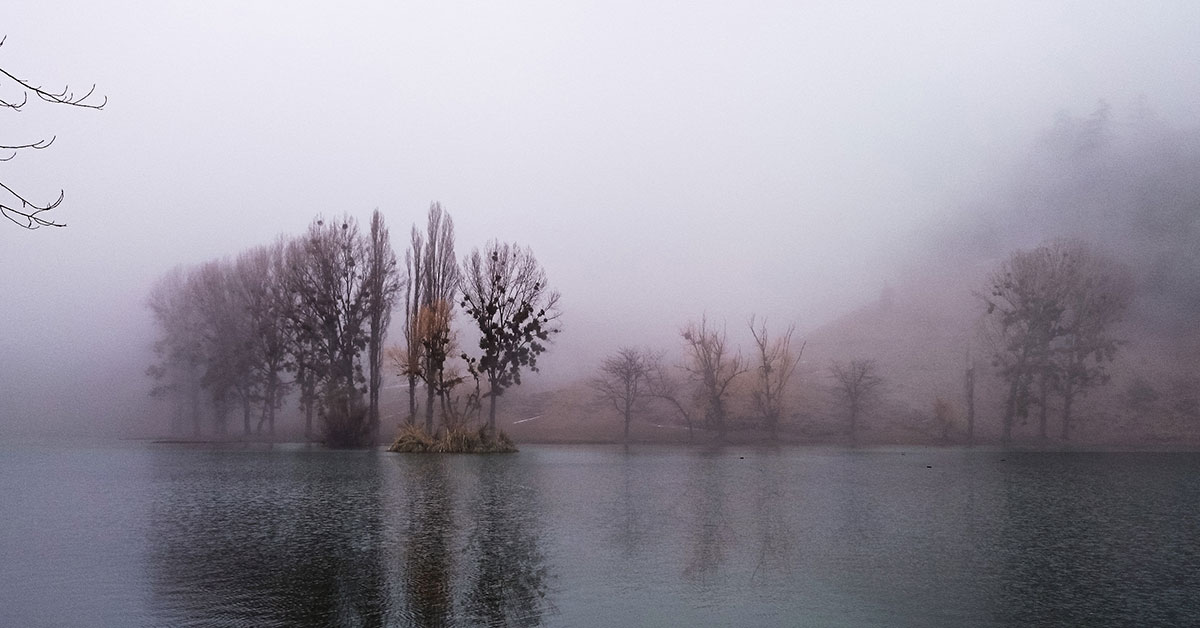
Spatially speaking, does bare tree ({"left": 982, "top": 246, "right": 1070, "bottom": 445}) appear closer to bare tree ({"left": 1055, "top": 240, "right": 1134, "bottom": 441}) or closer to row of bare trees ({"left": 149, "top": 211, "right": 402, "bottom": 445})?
bare tree ({"left": 1055, "top": 240, "right": 1134, "bottom": 441})

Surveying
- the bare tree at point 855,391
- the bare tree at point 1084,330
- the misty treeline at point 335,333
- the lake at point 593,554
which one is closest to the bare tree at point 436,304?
the misty treeline at point 335,333

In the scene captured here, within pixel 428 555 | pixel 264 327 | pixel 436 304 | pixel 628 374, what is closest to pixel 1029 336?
pixel 628 374

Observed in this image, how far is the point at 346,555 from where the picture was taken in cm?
1055

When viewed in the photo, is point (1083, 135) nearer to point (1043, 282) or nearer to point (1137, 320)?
point (1137, 320)

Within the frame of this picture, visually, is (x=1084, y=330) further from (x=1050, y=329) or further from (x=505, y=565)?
(x=505, y=565)

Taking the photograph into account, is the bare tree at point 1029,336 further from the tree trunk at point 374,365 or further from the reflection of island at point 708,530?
the reflection of island at point 708,530

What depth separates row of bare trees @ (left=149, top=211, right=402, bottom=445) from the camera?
173 feet

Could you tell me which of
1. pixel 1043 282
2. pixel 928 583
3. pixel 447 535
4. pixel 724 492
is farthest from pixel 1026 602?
pixel 1043 282

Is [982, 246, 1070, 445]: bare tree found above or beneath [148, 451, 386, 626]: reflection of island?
above

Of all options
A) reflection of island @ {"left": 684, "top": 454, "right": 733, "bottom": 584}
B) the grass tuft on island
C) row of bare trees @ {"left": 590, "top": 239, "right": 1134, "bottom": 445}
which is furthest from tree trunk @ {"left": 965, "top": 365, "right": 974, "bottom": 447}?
reflection of island @ {"left": 684, "top": 454, "right": 733, "bottom": 584}

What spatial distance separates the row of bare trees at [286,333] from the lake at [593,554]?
3047 cm

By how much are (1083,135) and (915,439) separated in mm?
92351

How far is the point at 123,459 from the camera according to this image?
112 feet

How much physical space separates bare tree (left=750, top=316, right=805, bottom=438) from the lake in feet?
138
